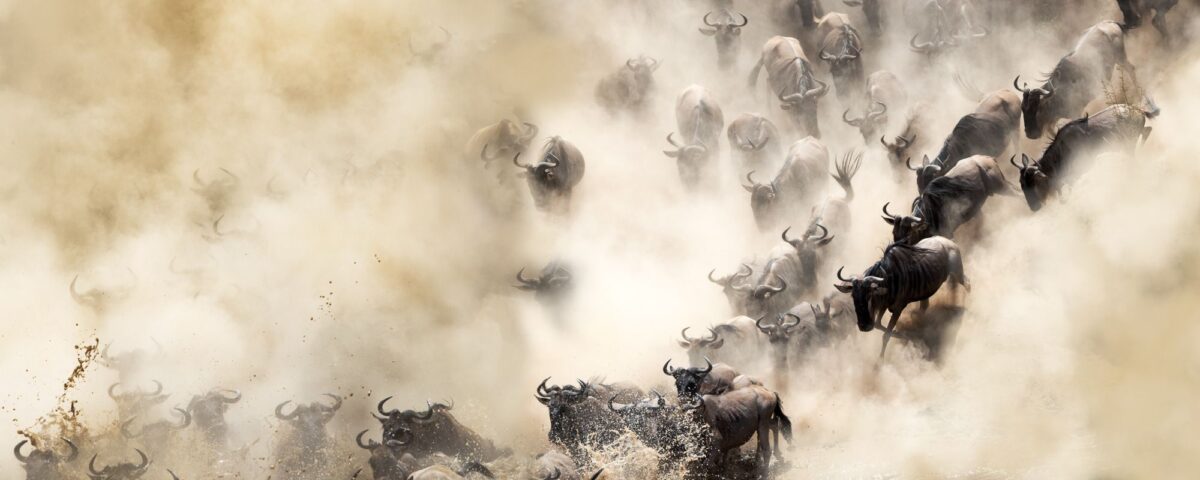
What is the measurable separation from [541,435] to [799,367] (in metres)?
3.64

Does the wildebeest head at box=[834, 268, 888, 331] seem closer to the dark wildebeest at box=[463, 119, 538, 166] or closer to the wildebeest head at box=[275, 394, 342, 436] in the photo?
the wildebeest head at box=[275, 394, 342, 436]

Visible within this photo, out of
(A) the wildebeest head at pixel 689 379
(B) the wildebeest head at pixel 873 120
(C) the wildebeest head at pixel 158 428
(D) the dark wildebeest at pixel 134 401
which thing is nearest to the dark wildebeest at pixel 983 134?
(B) the wildebeest head at pixel 873 120

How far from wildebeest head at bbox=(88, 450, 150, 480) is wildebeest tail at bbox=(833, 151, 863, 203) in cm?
1110

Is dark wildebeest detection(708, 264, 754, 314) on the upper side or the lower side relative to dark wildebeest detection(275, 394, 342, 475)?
upper

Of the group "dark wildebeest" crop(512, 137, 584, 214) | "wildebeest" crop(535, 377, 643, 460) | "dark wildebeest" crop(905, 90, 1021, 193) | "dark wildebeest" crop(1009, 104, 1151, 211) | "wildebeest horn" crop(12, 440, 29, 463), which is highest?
"dark wildebeest" crop(512, 137, 584, 214)

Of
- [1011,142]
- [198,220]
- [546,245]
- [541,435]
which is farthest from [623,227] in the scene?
[198,220]

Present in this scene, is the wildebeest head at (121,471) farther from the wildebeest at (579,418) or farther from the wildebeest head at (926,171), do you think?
the wildebeest head at (926,171)

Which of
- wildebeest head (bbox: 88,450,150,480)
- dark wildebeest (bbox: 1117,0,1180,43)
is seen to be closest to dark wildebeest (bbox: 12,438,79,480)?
wildebeest head (bbox: 88,450,150,480)

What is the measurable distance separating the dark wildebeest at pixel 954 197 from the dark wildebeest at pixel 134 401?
Result: 11.1 meters

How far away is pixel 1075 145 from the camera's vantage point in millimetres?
18391

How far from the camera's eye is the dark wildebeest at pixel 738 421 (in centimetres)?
1573

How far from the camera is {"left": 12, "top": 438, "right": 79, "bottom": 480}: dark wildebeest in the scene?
726 inches

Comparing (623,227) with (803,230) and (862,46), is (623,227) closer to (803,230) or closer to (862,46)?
(803,230)

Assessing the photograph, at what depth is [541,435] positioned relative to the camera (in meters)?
17.8
